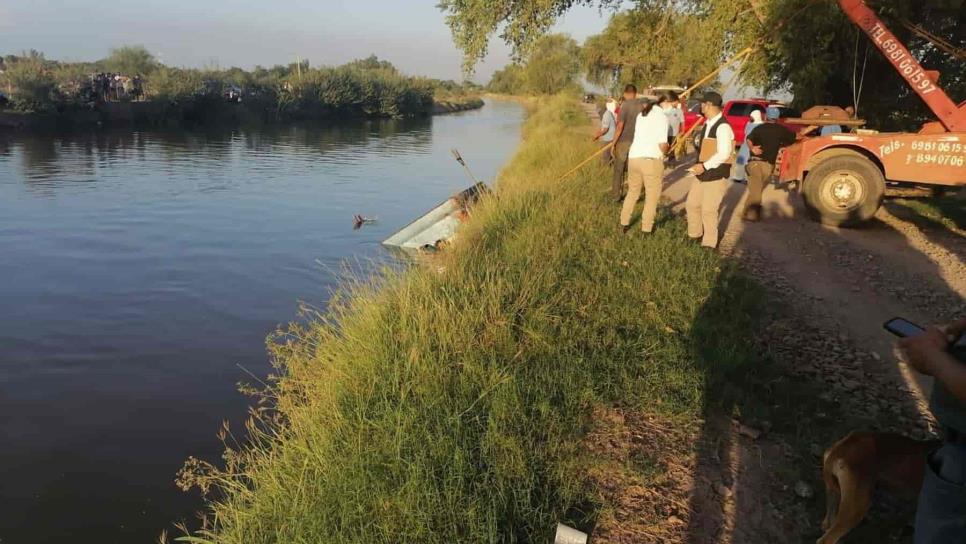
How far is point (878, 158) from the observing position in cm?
888

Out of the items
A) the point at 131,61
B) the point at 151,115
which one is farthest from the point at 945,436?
the point at 131,61

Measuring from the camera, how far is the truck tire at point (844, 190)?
8.86 m

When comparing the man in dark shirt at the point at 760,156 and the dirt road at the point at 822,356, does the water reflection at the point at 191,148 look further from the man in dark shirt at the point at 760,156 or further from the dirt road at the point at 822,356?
the dirt road at the point at 822,356

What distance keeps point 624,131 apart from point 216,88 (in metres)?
45.0

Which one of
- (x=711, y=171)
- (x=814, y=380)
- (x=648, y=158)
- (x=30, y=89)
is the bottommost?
(x=814, y=380)

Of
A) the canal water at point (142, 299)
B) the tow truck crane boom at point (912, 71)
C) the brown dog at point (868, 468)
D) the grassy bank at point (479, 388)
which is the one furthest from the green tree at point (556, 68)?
the brown dog at point (868, 468)

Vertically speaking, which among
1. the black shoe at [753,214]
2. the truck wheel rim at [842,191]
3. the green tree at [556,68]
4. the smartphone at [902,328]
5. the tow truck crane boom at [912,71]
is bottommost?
the black shoe at [753,214]

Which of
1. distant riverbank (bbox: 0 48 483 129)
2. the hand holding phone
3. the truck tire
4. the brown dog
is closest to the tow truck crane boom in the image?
the truck tire

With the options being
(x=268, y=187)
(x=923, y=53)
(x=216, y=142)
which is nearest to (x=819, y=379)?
(x=923, y=53)

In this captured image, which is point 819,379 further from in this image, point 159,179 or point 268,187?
point 159,179

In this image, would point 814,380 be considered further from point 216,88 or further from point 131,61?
point 131,61

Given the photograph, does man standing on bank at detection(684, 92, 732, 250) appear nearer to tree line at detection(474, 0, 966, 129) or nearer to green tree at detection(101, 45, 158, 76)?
tree line at detection(474, 0, 966, 129)

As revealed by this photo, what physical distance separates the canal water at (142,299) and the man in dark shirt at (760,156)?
21.6ft

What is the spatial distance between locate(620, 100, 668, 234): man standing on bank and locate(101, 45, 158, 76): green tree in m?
58.5
